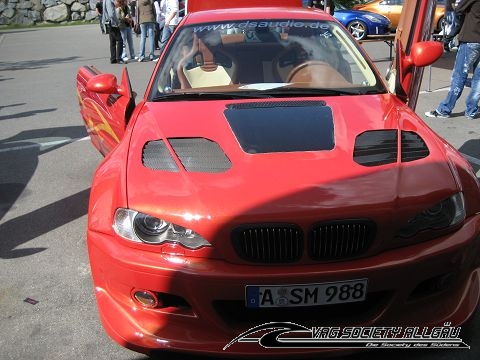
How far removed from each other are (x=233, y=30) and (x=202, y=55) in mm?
325

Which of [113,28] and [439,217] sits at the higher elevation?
[439,217]

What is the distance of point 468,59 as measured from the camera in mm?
6879

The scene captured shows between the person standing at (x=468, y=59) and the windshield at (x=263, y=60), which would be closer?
the windshield at (x=263, y=60)

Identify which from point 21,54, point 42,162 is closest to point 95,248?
point 42,162

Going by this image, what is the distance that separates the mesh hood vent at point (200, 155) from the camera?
255 centimetres

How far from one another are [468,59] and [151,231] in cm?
592

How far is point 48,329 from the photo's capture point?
290cm

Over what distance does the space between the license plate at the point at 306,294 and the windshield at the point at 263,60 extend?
1.57 meters

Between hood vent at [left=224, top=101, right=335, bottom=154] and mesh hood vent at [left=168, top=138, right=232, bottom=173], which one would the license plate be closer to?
mesh hood vent at [left=168, top=138, right=232, bottom=173]

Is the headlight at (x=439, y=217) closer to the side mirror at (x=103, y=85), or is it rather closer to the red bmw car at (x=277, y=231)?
the red bmw car at (x=277, y=231)

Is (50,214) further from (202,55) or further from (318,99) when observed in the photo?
(318,99)

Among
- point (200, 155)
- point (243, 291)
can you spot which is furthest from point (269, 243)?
point (200, 155)

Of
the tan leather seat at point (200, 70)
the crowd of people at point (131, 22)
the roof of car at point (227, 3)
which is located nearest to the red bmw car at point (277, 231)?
the tan leather seat at point (200, 70)

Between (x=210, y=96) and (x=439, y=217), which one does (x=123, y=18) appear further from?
(x=439, y=217)
